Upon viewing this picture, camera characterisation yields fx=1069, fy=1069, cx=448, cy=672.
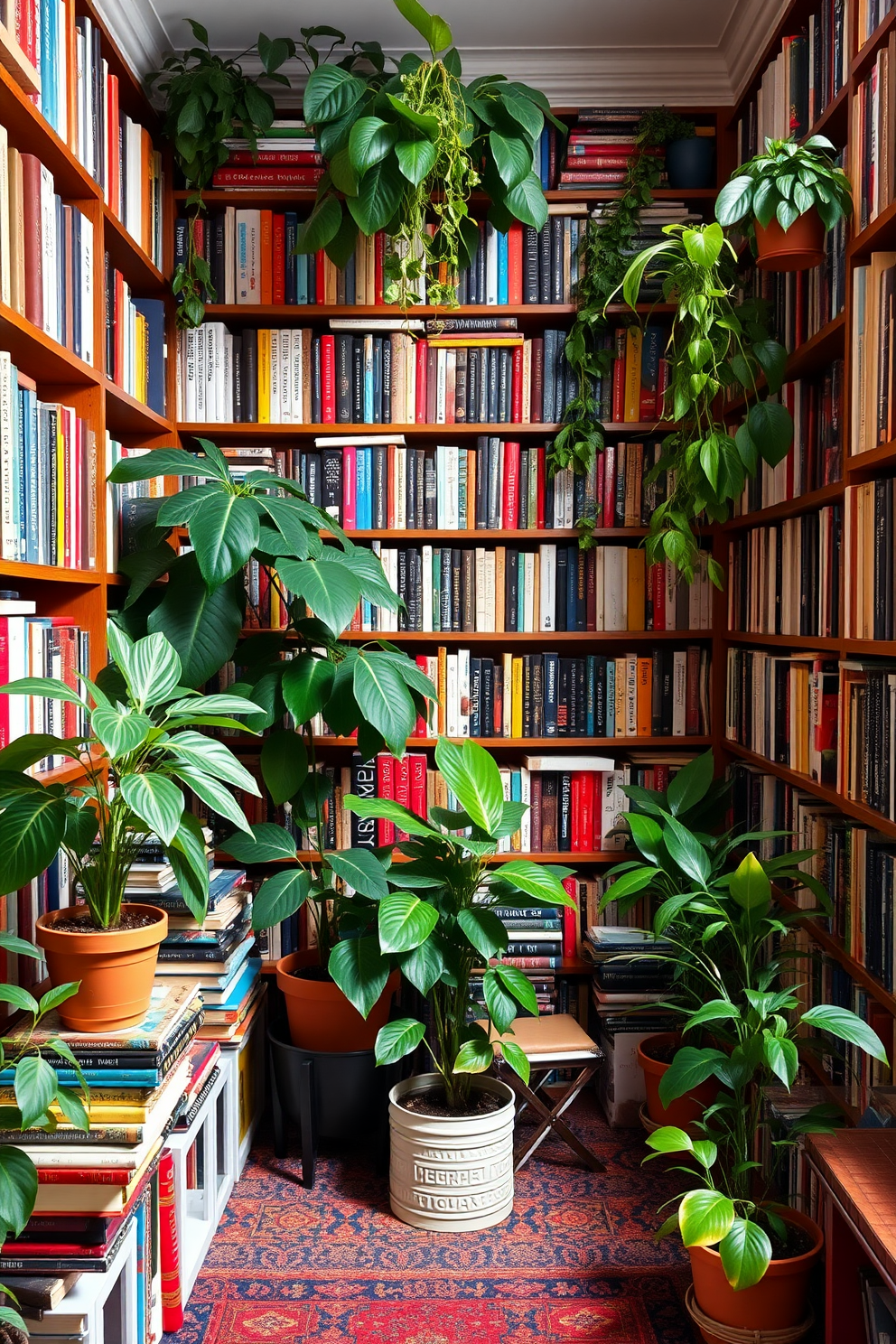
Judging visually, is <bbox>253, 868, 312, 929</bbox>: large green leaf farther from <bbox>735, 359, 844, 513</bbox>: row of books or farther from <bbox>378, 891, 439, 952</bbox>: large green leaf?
<bbox>735, 359, 844, 513</bbox>: row of books

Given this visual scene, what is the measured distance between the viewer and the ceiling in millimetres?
2568

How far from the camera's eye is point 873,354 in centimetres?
182

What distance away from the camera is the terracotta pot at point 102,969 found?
152 cm

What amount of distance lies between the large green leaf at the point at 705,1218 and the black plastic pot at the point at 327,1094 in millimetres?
972

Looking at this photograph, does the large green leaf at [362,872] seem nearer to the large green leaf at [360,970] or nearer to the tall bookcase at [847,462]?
the large green leaf at [360,970]

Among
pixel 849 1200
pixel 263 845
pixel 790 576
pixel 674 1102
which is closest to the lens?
pixel 849 1200

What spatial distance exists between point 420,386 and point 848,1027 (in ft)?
6.40

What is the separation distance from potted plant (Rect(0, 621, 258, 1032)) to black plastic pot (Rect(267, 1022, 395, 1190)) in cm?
93

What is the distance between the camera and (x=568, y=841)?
2.96m

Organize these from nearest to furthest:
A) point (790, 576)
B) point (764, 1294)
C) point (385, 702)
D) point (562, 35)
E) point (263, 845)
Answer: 1. point (764, 1294)
2. point (385, 702)
3. point (790, 576)
4. point (263, 845)
5. point (562, 35)

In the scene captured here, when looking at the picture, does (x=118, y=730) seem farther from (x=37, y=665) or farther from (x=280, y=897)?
(x=280, y=897)

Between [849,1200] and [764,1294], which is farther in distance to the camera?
[764,1294]

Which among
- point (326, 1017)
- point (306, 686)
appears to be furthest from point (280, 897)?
point (306, 686)

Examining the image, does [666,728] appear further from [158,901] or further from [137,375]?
[137,375]
